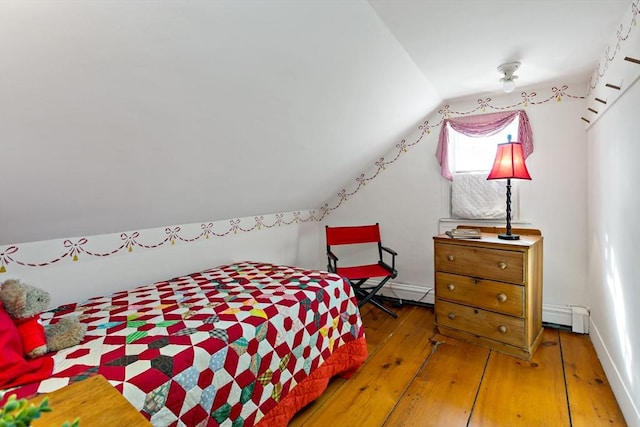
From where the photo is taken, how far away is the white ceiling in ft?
5.01

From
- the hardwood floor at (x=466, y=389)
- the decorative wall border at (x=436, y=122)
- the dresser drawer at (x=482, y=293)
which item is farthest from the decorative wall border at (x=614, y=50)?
the hardwood floor at (x=466, y=389)

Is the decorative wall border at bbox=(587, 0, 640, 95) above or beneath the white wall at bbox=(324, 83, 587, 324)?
above

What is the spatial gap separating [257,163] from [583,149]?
2.46 m

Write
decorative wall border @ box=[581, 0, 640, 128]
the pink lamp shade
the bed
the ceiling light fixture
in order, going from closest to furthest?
the bed < decorative wall border @ box=[581, 0, 640, 128] < the ceiling light fixture < the pink lamp shade

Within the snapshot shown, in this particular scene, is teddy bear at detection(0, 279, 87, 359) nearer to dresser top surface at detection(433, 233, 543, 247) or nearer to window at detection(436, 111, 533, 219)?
dresser top surface at detection(433, 233, 543, 247)

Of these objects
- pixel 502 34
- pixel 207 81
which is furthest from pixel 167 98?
pixel 502 34

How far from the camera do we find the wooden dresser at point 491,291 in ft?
7.45

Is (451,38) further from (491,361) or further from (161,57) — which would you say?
(491,361)

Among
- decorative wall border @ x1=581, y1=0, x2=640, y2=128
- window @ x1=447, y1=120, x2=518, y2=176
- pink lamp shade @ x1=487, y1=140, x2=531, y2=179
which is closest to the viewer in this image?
decorative wall border @ x1=581, y1=0, x2=640, y2=128

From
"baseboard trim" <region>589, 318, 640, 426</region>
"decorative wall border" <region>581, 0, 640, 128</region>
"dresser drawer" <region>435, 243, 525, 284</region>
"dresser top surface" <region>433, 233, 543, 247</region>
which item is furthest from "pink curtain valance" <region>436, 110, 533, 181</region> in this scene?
"baseboard trim" <region>589, 318, 640, 426</region>

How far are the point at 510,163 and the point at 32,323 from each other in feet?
9.04

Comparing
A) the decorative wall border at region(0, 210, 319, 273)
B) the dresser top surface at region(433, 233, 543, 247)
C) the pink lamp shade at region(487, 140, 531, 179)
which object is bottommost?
the dresser top surface at region(433, 233, 543, 247)

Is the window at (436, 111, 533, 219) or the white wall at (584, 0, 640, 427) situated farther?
the window at (436, 111, 533, 219)

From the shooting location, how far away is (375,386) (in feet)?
6.56
